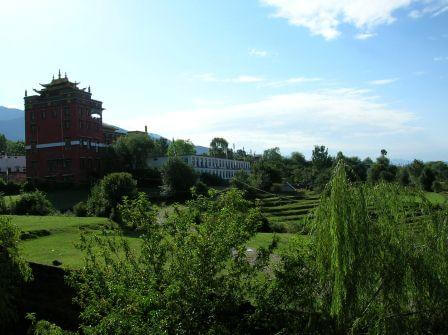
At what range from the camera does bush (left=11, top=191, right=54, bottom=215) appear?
47250 millimetres

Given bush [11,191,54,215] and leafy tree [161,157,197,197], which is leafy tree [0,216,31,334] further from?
leafy tree [161,157,197,197]

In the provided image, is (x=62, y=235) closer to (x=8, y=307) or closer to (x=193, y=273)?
(x=8, y=307)

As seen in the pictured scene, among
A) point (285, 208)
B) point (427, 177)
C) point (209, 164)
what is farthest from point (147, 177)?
point (427, 177)

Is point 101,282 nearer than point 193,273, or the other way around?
point 193,273

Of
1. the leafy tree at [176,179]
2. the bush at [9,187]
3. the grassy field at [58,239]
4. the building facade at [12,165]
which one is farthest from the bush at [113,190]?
the building facade at [12,165]

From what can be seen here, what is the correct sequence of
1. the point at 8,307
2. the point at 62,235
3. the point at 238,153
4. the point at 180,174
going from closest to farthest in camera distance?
the point at 8,307 < the point at 62,235 < the point at 180,174 < the point at 238,153

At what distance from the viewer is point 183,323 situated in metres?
8.66

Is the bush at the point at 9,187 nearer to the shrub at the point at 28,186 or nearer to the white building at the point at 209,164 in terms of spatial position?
the shrub at the point at 28,186

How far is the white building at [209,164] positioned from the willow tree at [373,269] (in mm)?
81349

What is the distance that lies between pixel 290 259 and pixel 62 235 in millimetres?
26500

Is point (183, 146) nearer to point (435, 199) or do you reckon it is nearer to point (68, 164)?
point (68, 164)

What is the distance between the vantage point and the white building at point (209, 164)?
96.8 m

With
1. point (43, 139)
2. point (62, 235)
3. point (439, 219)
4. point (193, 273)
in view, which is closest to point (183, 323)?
point (193, 273)

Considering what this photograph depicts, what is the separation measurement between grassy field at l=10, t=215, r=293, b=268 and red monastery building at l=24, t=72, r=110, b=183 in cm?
4019
